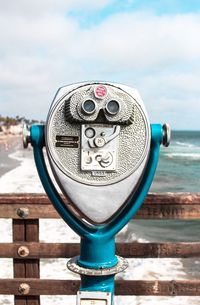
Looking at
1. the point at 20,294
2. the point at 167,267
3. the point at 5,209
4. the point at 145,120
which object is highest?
the point at 145,120

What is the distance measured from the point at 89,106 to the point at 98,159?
0.59ft

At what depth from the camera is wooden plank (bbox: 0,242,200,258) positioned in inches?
79.7

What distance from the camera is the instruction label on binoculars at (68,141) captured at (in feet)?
4.65

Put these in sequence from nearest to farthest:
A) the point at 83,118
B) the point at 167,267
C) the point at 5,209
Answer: the point at 83,118, the point at 5,209, the point at 167,267

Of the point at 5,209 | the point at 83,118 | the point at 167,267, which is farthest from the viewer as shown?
the point at 167,267

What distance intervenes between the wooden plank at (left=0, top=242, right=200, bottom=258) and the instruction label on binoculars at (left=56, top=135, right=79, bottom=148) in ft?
2.55

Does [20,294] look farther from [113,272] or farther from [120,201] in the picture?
[120,201]

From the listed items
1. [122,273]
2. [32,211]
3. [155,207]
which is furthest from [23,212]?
[122,273]

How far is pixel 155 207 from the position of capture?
2.00m

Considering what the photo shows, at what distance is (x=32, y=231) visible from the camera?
2.04 m

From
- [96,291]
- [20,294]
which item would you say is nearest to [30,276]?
[20,294]

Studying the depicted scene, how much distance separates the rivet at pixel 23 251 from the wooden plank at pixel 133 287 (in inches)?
5.2

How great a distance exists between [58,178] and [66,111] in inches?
9.0

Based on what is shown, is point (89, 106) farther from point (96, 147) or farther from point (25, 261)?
point (25, 261)
